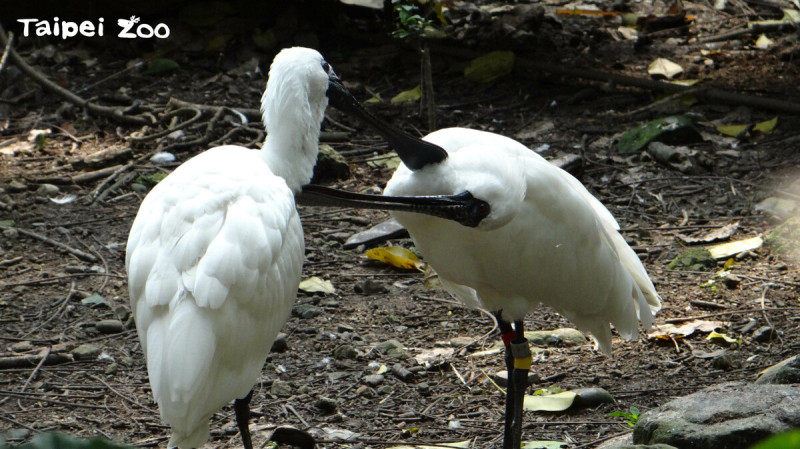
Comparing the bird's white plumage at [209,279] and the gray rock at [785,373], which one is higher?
the bird's white plumage at [209,279]

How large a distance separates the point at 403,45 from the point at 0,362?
588cm

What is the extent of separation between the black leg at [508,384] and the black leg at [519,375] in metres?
0.03

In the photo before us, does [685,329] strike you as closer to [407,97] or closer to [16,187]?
[407,97]

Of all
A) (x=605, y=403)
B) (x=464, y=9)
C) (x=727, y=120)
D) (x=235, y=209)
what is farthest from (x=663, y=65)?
(x=235, y=209)

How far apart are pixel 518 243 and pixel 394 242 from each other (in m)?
2.26

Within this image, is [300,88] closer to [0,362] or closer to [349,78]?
[0,362]

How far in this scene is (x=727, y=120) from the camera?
8.31m

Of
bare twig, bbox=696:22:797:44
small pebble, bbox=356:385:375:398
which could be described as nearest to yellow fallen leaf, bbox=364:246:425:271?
small pebble, bbox=356:385:375:398

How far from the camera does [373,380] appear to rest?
5.10 meters

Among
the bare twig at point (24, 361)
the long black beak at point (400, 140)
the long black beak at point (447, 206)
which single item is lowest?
the bare twig at point (24, 361)

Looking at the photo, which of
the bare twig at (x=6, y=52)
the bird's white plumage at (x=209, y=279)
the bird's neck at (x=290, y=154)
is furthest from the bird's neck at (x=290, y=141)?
the bare twig at (x=6, y=52)

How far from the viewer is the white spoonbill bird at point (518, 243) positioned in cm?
427

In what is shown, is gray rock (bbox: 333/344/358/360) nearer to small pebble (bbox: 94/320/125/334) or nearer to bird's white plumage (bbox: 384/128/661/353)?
bird's white plumage (bbox: 384/128/661/353)

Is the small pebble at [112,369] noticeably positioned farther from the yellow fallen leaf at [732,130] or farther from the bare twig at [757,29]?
the bare twig at [757,29]
